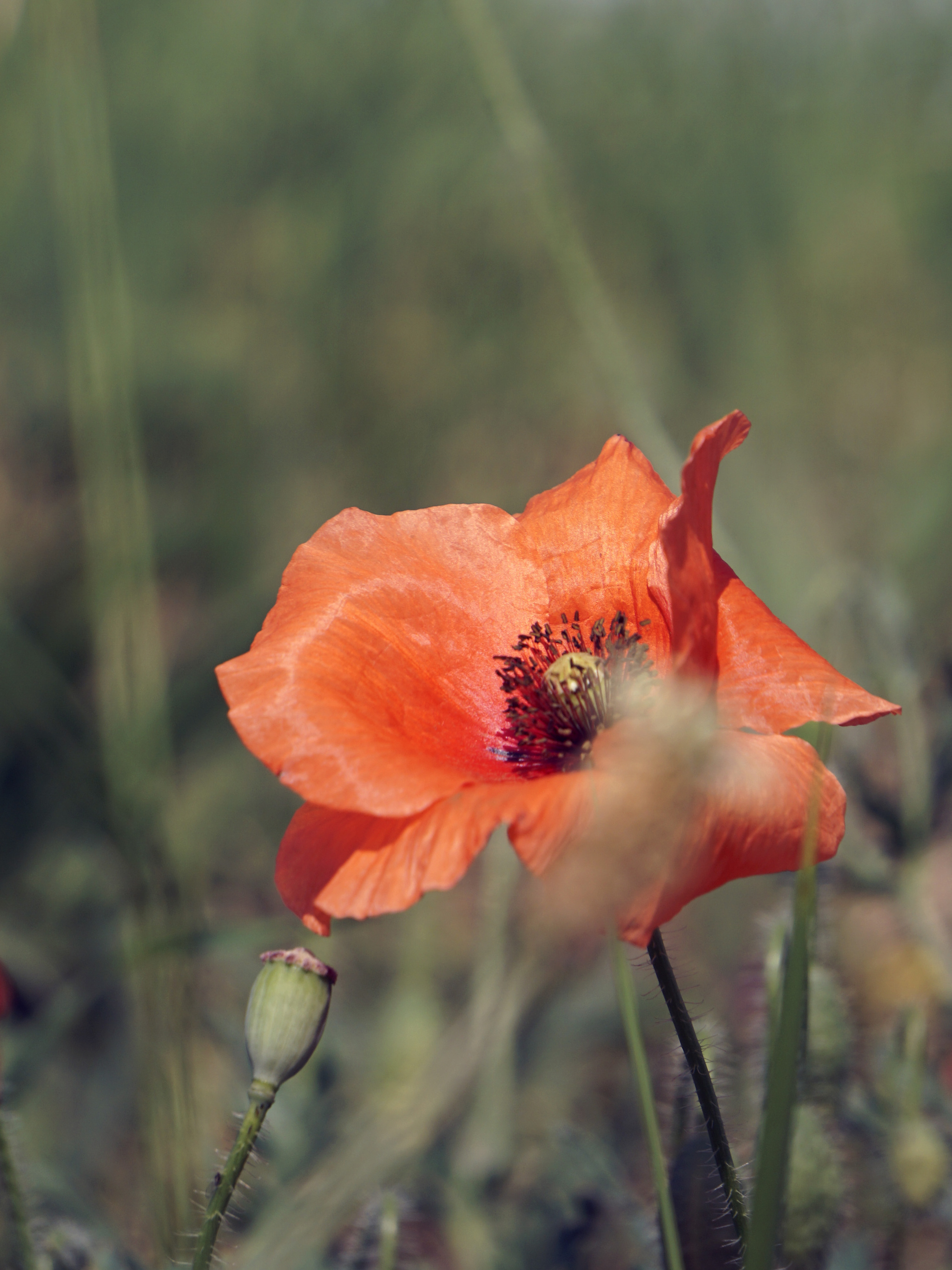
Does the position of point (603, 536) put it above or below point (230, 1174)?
above

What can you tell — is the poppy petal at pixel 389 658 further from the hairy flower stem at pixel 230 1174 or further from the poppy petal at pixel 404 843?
the hairy flower stem at pixel 230 1174

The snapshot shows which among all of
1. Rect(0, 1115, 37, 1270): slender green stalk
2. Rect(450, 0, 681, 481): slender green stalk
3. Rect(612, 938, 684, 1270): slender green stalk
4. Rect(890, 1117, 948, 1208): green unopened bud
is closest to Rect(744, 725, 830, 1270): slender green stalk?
Rect(612, 938, 684, 1270): slender green stalk

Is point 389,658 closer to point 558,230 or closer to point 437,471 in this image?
point 558,230

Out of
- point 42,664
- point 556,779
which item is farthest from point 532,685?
point 42,664

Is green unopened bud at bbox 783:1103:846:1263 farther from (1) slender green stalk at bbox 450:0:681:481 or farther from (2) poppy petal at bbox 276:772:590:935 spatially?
(1) slender green stalk at bbox 450:0:681:481

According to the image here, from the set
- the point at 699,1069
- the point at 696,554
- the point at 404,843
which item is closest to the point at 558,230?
the point at 696,554

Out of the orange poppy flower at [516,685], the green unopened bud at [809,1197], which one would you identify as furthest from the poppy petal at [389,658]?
the green unopened bud at [809,1197]
